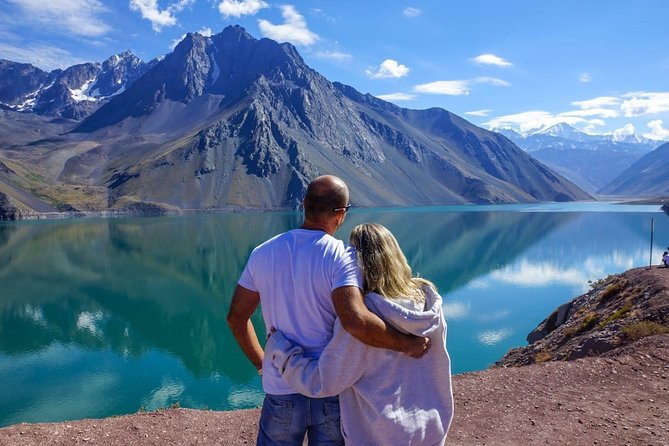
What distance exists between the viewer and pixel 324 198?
382cm

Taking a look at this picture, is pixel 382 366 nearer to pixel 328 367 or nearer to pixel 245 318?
pixel 328 367

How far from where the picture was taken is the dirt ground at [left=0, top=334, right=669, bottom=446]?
27.6ft

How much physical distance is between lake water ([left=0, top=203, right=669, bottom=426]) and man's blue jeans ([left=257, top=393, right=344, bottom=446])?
63.6 feet

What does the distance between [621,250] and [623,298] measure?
5905cm

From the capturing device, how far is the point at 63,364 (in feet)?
95.2

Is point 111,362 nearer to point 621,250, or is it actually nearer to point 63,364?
point 63,364

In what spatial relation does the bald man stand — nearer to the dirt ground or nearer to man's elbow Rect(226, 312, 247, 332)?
man's elbow Rect(226, 312, 247, 332)

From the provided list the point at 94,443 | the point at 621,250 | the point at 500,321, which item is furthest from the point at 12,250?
the point at 621,250

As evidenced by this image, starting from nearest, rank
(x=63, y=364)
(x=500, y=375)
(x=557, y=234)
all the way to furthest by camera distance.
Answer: (x=500, y=375) → (x=63, y=364) → (x=557, y=234)

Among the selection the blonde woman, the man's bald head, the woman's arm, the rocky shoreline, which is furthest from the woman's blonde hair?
the rocky shoreline

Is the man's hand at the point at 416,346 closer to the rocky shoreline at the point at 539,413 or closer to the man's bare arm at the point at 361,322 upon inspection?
the man's bare arm at the point at 361,322

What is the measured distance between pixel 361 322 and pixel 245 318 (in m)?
1.15

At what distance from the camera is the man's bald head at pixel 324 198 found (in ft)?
12.5

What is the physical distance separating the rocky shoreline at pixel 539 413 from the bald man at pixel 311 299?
5.57 metres
